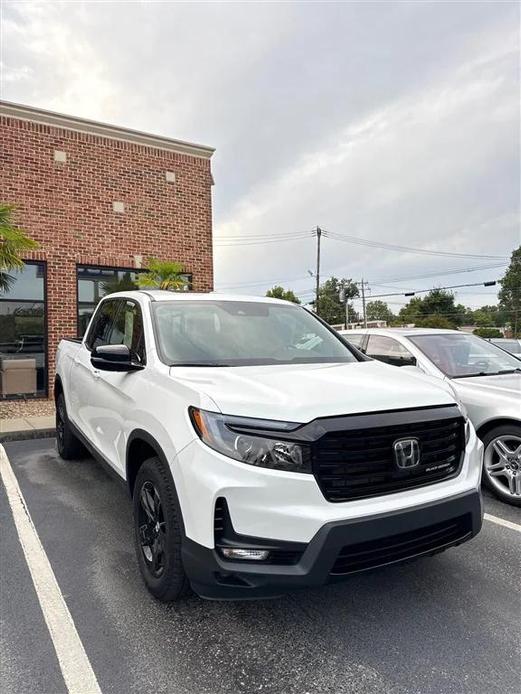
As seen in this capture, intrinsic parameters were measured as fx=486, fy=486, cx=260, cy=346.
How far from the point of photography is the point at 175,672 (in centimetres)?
218

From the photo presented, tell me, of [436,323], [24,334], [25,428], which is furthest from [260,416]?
[436,323]

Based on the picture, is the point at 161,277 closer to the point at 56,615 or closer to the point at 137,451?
the point at 137,451

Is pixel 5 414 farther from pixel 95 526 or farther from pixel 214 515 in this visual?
pixel 214 515

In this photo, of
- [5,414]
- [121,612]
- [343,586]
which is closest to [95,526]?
[121,612]

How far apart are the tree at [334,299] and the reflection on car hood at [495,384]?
63242 mm

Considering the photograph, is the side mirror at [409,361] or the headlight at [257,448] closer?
the headlight at [257,448]

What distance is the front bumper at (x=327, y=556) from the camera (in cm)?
211

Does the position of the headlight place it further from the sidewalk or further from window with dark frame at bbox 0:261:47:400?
window with dark frame at bbox 0:261:47:400

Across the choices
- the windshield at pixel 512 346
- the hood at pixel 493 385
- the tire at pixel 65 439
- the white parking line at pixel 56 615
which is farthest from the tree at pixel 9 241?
the windshield at pixel 512 346

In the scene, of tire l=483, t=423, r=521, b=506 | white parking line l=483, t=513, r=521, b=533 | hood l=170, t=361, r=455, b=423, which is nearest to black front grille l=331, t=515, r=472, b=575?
hood l=170, t=361, r=455, b=423

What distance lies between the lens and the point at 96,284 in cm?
1059

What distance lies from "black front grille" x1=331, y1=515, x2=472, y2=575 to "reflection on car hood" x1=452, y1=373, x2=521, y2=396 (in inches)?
85.5

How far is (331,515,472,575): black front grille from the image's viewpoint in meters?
2.19

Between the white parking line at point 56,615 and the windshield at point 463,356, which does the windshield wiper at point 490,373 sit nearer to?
the windshield at point 463,356
